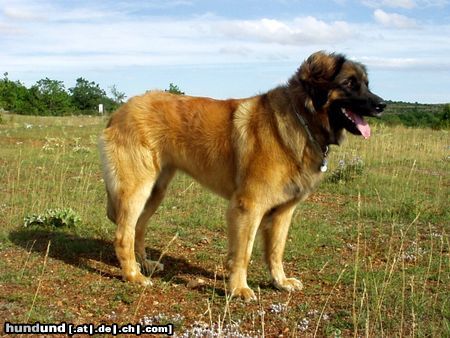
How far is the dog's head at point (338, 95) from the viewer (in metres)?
4.06

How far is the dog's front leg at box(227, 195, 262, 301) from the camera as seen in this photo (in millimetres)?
4137

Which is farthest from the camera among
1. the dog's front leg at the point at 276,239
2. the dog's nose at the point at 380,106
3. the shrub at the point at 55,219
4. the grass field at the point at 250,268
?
the shrub at the point at 55,219

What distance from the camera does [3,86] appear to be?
47062 millimetres

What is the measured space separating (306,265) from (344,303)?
106cm

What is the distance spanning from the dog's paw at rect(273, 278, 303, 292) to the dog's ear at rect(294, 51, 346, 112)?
1.52 metres

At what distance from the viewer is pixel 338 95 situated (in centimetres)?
409

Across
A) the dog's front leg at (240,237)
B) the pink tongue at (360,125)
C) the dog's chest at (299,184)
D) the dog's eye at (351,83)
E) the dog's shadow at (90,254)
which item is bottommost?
the dog's shadow at (90,254)

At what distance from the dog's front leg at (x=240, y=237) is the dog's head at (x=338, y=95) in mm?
904

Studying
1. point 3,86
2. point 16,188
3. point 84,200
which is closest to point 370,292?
point 84,200

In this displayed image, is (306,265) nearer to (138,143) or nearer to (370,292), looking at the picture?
(370,292)

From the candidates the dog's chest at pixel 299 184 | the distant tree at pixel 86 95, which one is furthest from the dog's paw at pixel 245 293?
the distant tree at pixel 86 95

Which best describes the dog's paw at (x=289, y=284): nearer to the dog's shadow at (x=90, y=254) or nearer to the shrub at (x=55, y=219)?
the dog's shadow at (x=90, y=254)

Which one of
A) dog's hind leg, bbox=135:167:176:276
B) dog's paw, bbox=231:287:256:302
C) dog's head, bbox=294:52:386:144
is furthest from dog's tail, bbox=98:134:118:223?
dog's head, bbox=294:52:386:144

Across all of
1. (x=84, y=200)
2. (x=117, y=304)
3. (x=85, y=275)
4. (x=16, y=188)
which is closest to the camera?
(x=117, y=304)
